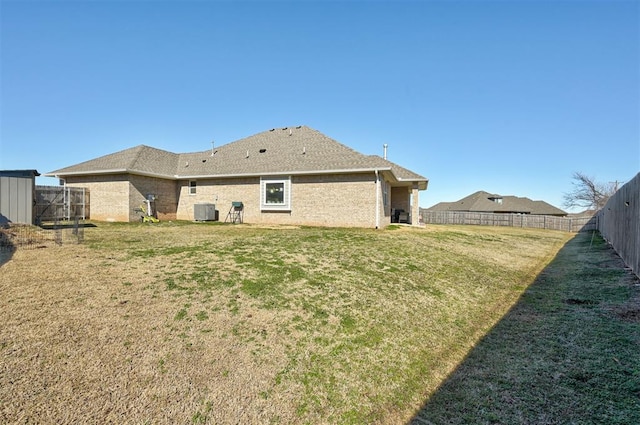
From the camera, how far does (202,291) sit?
4.95 m

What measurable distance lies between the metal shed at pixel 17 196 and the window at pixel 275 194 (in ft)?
30.3

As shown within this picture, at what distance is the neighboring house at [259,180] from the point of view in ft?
47.8

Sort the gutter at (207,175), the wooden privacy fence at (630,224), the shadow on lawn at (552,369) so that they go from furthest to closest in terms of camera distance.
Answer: the gutter at (207,175) < the wooden privacy fence at (630,224) < the shadow on lawn at (552,369)

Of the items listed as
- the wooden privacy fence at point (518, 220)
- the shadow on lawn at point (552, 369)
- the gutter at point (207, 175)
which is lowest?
the shadow on lawn at point (552, 369)

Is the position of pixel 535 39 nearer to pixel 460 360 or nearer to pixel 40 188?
pixel 460 360

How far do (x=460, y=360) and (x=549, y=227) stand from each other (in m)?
33.2

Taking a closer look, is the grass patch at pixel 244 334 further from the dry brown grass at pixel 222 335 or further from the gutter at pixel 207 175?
the gutter at pixel 207 175

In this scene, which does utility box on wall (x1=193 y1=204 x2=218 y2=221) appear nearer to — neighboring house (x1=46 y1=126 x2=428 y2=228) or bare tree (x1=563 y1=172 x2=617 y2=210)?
neighboring house (x1=46 y1=126 x2=428 y2=228)

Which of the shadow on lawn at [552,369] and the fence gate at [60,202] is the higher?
the fence gate at [60,202]

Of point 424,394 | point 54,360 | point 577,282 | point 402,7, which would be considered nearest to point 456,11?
point 402,7

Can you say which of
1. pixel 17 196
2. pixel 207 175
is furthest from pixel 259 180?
pixel 17 196

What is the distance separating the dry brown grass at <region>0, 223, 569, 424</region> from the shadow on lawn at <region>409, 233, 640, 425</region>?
323 mm

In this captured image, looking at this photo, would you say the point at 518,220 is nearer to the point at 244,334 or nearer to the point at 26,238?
the point at 244,334

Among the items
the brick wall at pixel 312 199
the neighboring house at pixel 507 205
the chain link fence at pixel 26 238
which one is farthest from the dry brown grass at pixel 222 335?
the neighboring house at pixel 507 205
